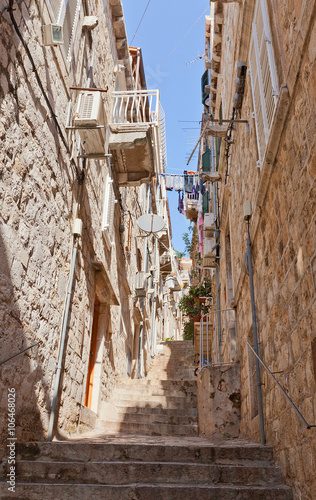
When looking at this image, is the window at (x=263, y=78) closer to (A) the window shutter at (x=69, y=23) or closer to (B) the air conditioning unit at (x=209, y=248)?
(A) the window shutter at (x=69, y=23)

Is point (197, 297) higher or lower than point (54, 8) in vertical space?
lower

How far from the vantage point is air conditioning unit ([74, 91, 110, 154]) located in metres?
5.82

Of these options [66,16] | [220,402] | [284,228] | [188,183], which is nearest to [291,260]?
[284,228]

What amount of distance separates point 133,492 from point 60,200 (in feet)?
11.3

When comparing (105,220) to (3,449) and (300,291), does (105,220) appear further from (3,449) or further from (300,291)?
Answer: (300,291)

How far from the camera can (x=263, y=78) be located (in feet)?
15.1

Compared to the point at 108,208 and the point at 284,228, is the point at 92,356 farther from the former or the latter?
the point at 284,228

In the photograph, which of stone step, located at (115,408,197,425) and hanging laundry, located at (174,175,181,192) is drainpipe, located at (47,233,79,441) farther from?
hanging laundry, located at (174,175,181,192)

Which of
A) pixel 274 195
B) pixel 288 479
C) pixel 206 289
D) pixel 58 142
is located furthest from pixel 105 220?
pixel 206 289

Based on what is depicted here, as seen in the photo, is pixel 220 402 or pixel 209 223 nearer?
pixel 220 402

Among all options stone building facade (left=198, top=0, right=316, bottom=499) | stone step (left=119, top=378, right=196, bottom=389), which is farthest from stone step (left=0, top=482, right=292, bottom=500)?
stone step (left=119, top=378, right=196, bottom=389)

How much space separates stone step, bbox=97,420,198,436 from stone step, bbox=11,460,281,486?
3.37 metres

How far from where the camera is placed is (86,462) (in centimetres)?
385

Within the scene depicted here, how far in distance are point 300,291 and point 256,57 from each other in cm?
311
